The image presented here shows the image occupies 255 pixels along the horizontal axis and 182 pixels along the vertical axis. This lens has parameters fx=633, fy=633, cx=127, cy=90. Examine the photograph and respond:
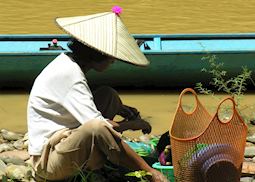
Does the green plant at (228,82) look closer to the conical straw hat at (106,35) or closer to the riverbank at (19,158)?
the riverbank at (19,158)

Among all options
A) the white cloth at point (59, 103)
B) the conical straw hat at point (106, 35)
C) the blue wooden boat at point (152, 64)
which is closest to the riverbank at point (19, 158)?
the white cloth at point (59, 103)

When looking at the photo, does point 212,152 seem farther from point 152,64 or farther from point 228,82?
point 152,64

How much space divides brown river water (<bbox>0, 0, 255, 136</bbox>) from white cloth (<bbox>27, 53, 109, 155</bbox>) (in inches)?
109

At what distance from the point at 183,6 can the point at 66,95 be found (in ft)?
37.1

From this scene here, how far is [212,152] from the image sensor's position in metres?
3.43

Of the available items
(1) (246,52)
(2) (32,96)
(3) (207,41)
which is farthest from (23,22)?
(2) (32,96)

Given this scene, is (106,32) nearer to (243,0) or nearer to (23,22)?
(23,22)

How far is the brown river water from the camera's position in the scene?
A: 22.5 feet

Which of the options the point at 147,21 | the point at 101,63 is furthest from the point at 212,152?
the point at 147,21

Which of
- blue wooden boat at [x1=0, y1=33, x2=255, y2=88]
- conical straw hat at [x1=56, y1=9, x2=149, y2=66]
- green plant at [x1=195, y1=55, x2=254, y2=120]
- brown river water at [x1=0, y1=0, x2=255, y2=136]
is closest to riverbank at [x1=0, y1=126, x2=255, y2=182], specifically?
green plant at [x1=195, y1=55, x2=254, y2=120]

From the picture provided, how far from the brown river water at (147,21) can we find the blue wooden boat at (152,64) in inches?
6.2

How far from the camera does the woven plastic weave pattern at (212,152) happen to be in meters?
3.41

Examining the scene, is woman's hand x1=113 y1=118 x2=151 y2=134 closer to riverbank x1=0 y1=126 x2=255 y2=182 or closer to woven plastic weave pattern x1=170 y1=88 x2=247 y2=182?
woven plastic weave pattern x1=170 y1=88 x2=247 y2=182

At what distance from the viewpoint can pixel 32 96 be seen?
3477mm
